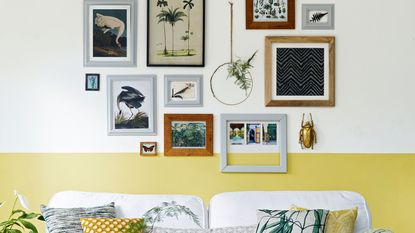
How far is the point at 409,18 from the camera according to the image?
3154 mm

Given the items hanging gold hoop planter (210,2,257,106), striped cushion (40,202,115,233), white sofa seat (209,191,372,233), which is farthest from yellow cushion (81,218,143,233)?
hanging gold hoop planter (210,2,257,106)

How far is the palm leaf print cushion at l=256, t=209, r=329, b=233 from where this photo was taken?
91.0 inches

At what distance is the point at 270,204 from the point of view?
2.57 metres

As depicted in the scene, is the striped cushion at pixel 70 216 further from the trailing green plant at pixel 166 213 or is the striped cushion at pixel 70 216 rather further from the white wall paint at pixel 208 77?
the white wall paint at pixel 208 77

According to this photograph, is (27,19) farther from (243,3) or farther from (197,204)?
(197,204)

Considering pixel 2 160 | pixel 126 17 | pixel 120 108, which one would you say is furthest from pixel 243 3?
Result: pixel 2 160

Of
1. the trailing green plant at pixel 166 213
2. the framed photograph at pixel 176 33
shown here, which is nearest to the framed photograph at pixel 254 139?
the framed photograph at pixel 176 33

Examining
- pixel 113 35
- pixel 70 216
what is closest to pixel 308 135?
pixel 113 35

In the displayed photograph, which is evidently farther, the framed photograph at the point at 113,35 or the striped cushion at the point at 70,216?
the framed photograph at the point at 113,35

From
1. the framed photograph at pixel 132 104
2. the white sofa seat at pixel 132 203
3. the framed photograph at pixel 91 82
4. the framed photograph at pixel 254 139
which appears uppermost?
the framed photograph at pixel 91 82

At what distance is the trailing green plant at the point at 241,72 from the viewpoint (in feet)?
10.3

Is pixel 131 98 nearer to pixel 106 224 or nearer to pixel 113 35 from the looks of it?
pixel 113 35

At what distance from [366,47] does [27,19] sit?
1927 millimetres

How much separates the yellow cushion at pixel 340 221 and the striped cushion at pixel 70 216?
3.17 ft
